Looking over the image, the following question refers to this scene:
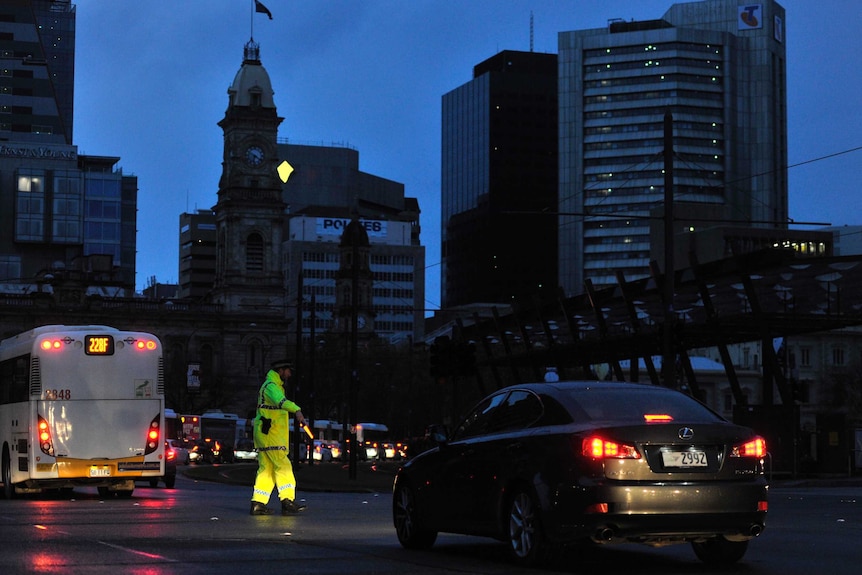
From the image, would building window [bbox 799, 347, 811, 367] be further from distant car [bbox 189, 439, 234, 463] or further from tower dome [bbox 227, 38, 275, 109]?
distant car [bbox 189, 439, 234, 463]

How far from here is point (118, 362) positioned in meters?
25.0

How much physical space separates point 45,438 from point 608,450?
48.7 ft

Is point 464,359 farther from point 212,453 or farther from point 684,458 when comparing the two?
point 212,453

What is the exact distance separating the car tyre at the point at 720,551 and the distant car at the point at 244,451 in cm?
6829

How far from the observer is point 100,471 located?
955 inches

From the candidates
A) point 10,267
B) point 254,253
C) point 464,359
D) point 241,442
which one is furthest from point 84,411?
point 10,267

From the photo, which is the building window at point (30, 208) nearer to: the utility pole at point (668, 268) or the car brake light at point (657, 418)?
the utility pole at point (668, 268)

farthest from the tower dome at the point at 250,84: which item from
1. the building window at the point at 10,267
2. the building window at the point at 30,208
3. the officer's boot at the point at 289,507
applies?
the officer's boot at the point at 289,507

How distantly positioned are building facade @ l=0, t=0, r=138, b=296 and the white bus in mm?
100840

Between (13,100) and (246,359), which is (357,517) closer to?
(246,359)

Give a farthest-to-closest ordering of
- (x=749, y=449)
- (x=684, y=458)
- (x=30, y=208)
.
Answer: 1. (x=30, y=208)
2. (x=749, y=449)
3. (x=684, y=458)

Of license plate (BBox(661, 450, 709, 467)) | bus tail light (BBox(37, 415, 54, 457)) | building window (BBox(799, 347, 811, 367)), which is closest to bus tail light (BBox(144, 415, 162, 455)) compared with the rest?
bus tail light (BBox(37, 415, 54, 457))

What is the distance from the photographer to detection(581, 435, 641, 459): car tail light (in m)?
11.3

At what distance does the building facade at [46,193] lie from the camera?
477 ft
